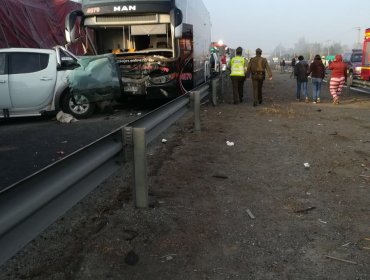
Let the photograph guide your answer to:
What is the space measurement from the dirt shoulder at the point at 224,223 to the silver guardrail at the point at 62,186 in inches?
22.9

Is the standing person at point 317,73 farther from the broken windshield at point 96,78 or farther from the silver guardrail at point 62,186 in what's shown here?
the silver guardrail at point 62,186

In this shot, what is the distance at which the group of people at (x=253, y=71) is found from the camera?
14.5m

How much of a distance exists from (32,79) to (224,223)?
766 centimetres

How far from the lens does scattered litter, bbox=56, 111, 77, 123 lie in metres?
10.6

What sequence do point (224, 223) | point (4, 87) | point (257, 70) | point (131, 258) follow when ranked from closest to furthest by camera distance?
point (131, 258) → point (224, 223) → point (4, 87) → point (257, 70)

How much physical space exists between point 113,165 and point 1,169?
10.2 ft

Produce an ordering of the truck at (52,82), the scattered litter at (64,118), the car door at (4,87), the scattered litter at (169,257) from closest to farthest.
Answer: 1. the scattered litter at (169,257)
2. the car door at (4,87)
3. the truck at (52,82)
4. the scattered litter at (64,118)

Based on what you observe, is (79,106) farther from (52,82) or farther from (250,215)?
(250,215)

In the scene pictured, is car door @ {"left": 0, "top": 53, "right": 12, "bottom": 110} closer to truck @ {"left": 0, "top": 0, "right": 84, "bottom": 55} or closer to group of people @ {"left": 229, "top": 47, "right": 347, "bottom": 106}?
truck @ {"left": 0, "top": 0, "right": 84, "bottom": 55}

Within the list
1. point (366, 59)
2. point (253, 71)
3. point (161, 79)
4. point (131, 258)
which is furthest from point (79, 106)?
point (366, 59)

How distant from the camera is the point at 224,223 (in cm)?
422

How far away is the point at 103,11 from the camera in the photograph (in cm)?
1216

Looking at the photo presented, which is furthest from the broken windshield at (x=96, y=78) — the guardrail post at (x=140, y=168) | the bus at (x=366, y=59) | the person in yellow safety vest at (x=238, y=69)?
the bus at (x=366, y=59)

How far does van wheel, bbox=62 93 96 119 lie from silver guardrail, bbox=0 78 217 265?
258 inches
